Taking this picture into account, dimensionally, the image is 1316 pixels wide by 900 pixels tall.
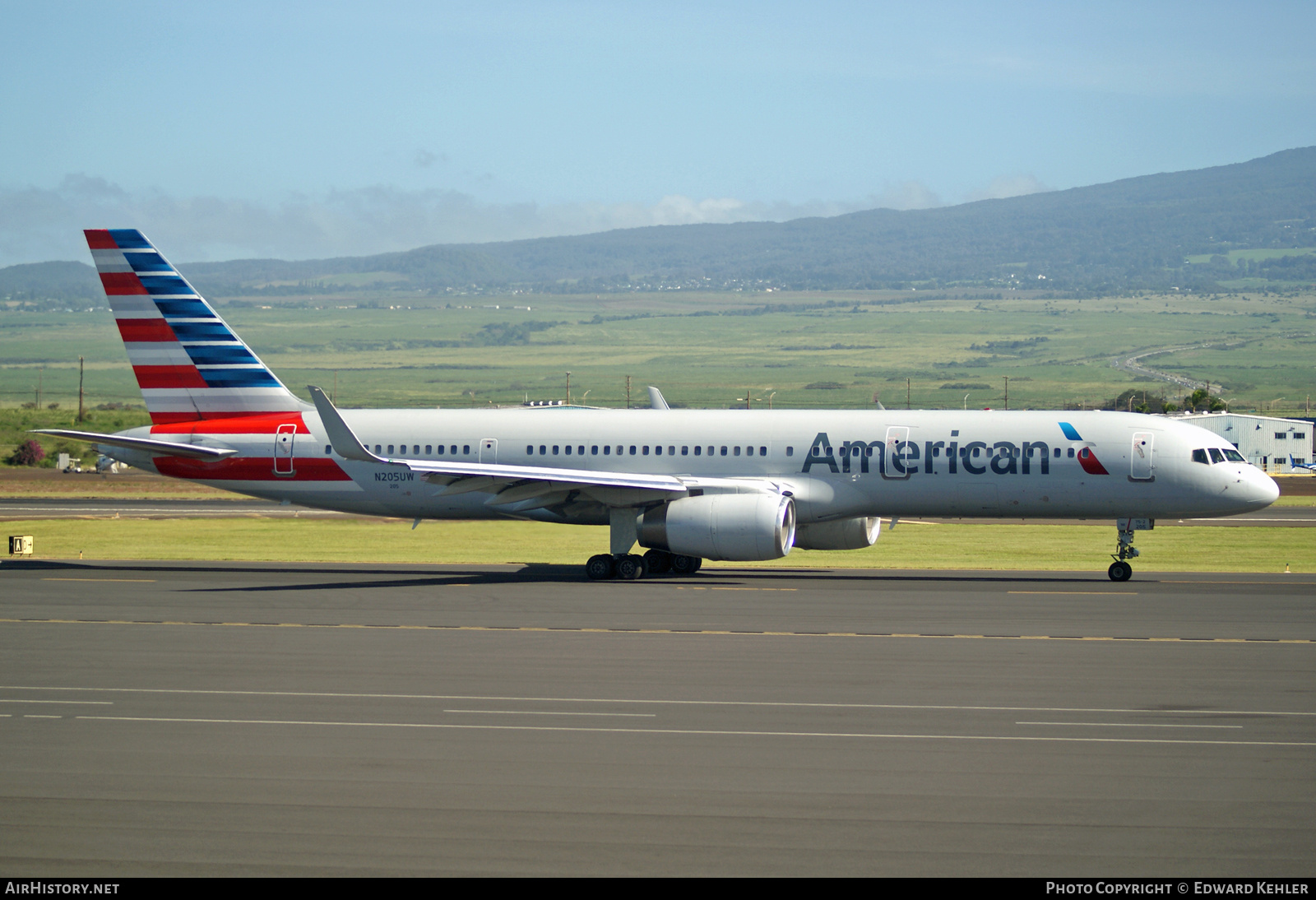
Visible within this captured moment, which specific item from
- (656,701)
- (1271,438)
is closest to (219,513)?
(656,701)

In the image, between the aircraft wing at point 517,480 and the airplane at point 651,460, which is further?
Answer: the airplane at point 651,460

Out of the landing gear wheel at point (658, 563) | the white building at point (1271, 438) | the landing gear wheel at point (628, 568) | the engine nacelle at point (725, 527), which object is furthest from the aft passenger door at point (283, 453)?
the white building at point (1271, 438)

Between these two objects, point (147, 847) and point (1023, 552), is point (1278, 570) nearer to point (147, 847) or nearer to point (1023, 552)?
point (1023, 552)

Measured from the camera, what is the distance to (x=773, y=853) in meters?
11.4

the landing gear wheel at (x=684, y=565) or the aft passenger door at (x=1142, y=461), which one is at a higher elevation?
the aft passenger door at (x=1142, y=461)

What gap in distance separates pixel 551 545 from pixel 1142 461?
19.8 meters

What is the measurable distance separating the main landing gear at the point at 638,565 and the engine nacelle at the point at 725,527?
1135mm

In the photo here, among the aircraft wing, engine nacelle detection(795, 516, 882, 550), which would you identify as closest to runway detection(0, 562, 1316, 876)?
the aircraft wing

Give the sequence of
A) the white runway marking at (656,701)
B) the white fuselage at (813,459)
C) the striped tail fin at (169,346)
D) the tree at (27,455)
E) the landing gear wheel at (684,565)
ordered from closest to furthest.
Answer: the white runway marking at (656,701), the white fuselage at (813,459), the landing gear wheel at (684,565), the striped tail fin at (169,346), the tree at (27,455)

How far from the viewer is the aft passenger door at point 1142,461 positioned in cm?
3403

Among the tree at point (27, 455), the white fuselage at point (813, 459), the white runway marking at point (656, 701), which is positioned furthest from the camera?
the tree at point (27, 455)

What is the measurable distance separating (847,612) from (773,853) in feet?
53.7

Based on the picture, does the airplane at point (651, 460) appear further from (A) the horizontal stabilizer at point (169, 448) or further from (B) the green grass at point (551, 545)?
(B) the green grass at point (551, 545)

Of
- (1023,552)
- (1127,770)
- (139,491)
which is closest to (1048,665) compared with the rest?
(1127,770)
